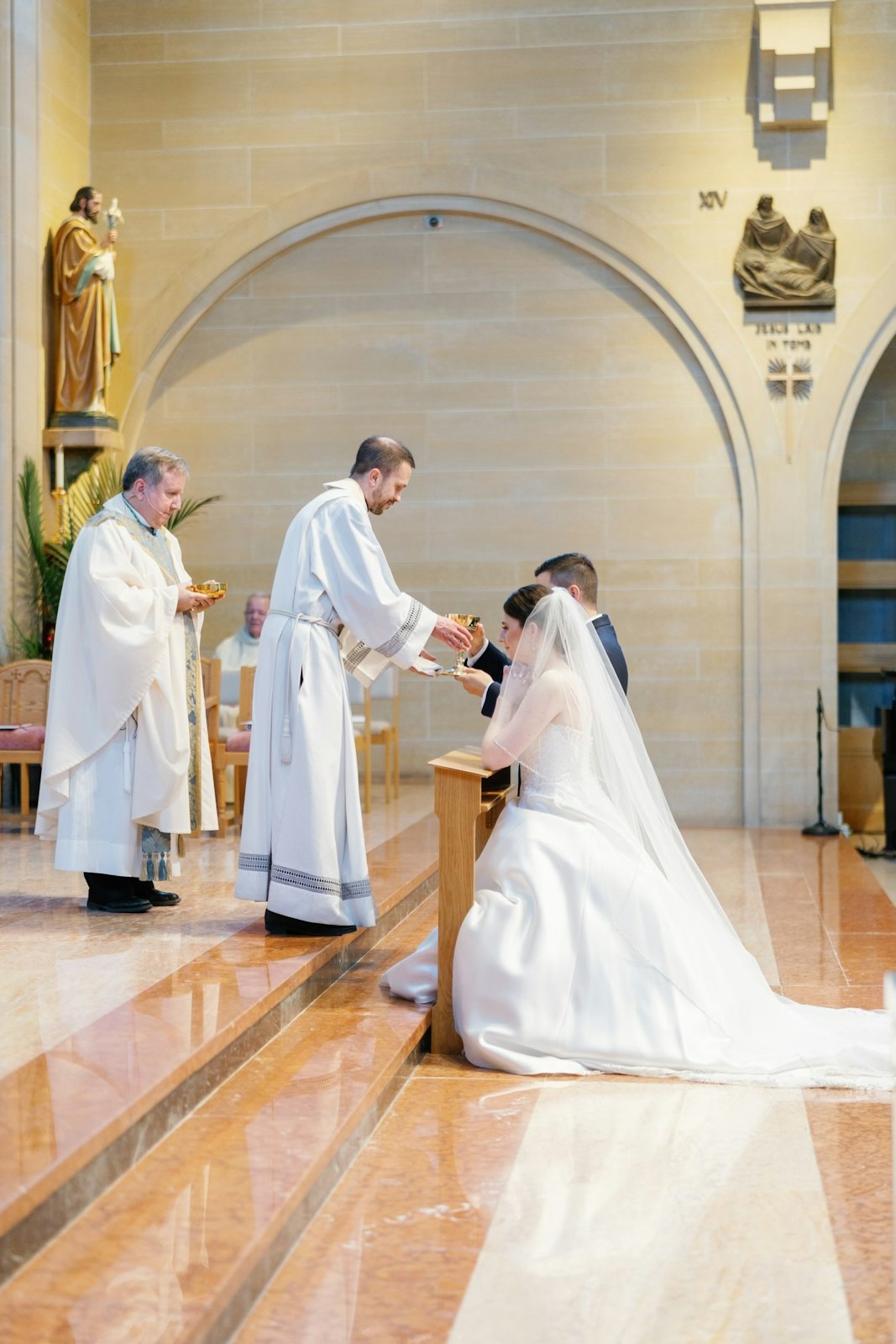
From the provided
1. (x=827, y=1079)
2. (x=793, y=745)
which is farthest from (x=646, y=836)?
(x=793, y=745)

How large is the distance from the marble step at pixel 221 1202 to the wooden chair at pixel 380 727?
4.50 m

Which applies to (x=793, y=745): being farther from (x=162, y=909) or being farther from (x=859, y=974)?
(x=162, y=909)

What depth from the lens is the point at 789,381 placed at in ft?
32.1

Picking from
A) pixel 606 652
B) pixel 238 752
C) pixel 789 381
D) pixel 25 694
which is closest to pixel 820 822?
pixel 789 381

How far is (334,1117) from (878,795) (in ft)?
25.8

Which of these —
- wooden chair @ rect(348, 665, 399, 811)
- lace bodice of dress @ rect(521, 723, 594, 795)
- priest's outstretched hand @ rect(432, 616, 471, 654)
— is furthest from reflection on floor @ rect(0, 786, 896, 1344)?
wooden chair @ rect(348, 665, 399, 811)

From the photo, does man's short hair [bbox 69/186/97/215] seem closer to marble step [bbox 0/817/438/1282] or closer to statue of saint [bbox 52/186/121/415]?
statue of saint [bbox 52/186/121/415]

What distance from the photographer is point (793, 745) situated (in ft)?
32.4

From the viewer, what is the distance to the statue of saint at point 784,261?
380 inches

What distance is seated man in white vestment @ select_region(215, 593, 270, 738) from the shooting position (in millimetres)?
9266

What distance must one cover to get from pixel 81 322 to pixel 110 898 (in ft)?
17.2

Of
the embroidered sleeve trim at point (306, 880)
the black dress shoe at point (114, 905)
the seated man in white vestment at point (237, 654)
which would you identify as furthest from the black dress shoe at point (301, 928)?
the seated man in white vestment at point (237, 654)

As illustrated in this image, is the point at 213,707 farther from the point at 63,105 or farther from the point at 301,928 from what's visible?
the point at 63,105

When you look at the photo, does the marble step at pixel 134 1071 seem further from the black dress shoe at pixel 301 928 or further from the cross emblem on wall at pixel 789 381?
the cross emblem on wall at pixel 789 381
